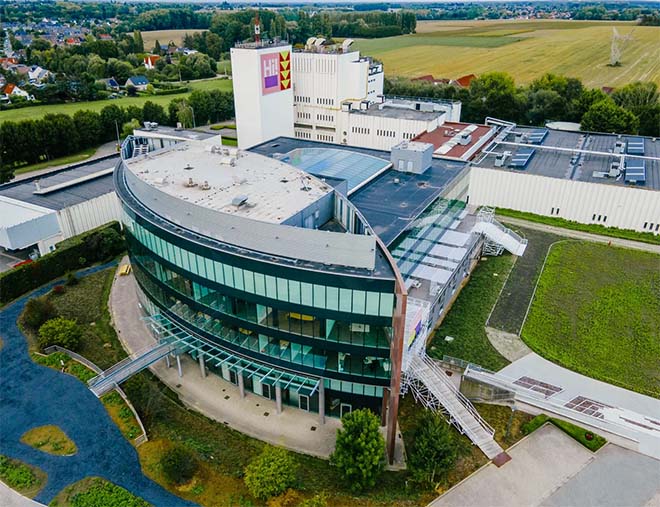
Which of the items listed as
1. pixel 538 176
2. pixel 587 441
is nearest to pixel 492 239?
pixel 538 176

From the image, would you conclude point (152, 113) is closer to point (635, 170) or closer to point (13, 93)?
point (13, 93)

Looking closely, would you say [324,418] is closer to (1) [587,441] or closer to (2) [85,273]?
(1) [587,441]

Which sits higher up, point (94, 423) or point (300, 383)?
point (300, 383)

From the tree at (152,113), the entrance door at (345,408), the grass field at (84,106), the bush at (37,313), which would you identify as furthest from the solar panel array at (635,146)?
the grass field at (84,106)

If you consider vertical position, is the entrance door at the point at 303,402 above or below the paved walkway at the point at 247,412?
above

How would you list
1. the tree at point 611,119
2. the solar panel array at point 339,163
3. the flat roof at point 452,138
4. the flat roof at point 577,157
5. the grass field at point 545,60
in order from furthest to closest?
the grass field at point 545,60 → the tree at point 611,119 → the flat roof at point 452,138 → the flat roof at point 577,157 → the solar panel array at point 339,163

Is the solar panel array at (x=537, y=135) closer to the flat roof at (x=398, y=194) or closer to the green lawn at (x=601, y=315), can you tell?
the flat roof at (x=398, y=194)

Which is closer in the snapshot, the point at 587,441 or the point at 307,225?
the point at 587,441
